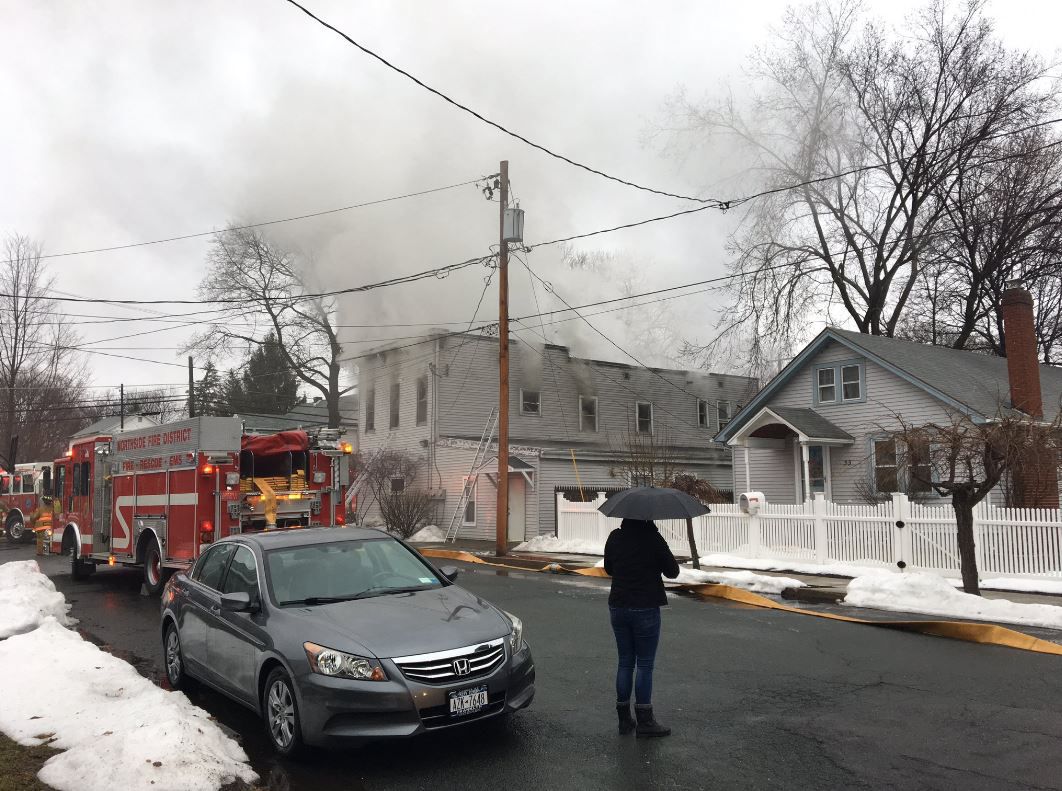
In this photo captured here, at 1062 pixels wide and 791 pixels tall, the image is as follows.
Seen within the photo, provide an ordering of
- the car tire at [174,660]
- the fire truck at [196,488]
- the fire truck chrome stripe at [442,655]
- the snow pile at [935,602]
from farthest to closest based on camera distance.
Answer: the fire truck at [196,488]
the snow pile at [935,602]
the car tire at [174,660]
the fire truck chrome stripe at [442,655]

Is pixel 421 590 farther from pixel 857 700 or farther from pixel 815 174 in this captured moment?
pixel 815 174

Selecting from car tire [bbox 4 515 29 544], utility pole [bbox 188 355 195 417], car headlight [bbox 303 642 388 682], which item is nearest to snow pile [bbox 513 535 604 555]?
car headlight [bbox 303 642 388 682]

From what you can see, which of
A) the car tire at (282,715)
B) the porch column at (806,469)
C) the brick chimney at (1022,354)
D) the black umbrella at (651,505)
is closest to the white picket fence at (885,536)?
the porch column at (806,469)

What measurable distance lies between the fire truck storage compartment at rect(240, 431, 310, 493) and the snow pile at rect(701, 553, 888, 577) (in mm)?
7946

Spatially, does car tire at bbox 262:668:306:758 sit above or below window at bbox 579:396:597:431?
below

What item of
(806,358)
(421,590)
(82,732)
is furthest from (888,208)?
(82,732)

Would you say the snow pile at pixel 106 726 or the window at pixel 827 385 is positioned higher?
the window at pixel 827 385

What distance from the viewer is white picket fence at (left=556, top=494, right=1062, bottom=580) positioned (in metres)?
12.7

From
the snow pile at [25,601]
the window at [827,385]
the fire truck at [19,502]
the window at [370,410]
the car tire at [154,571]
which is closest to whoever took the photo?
the snow pile at [25,601]

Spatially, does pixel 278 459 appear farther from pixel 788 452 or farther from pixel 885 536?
pixel 788 452

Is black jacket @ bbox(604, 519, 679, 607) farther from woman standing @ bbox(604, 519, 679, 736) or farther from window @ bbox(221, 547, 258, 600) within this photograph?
window @ bbox(221, 547, 258, 600)

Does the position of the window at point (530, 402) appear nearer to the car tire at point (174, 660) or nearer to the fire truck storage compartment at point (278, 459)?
the fire truck storage compartment at point (278, 459)

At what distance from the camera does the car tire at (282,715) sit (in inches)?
201

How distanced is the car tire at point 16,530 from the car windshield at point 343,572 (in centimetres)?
2714
